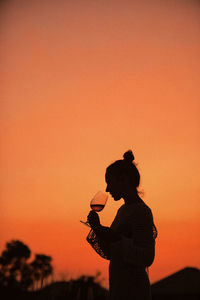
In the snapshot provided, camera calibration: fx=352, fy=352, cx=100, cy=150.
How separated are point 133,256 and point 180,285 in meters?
15.7

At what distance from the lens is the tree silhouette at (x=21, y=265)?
4533 cm

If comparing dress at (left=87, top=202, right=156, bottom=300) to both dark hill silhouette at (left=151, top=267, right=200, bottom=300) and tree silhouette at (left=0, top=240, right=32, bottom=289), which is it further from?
tree silhouette at (left=0, top=240, right=32, bottom=289)

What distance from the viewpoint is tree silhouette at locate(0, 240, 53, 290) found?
1785 inches

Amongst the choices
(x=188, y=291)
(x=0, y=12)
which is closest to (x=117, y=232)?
(x=0, y=12)

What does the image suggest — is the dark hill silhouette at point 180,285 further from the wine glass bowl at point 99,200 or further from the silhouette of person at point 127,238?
the silhouette of person at point 127,238

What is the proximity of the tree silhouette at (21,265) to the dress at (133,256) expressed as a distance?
45135 millimetres

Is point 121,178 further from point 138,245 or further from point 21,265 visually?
point 21,265

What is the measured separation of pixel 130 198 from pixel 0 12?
6.78 meters

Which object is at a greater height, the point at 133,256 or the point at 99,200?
the point at 99,200

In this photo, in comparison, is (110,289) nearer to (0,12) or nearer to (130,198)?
(130,198)

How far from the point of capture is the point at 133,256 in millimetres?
2402

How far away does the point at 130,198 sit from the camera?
9.02 ft

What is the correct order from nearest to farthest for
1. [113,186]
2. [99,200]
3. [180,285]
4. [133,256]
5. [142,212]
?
[133,256], [142,212], [113,186], [99,200], [180,285]

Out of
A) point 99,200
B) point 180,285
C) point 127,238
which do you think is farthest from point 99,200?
point 180,285
